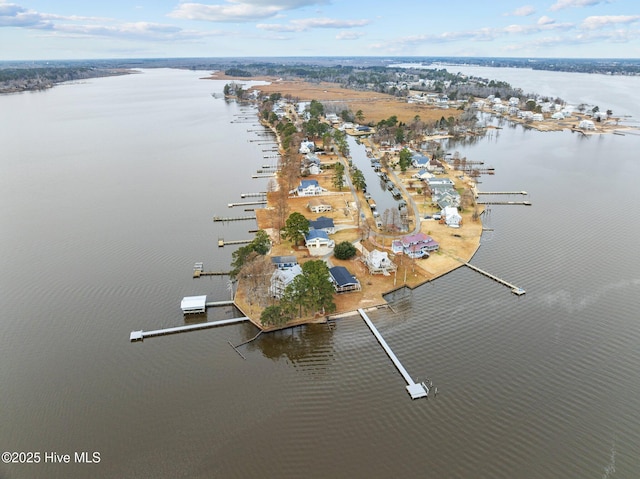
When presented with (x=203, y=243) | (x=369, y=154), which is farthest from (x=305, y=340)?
(x=369, y=154)

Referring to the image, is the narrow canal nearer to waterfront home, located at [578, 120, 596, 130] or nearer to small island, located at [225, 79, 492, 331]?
small island, located at [225, 79, 492, 331]

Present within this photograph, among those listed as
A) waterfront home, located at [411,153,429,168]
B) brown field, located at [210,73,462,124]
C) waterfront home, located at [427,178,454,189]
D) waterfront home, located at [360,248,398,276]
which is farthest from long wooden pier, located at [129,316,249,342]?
brown field, located at [210,73,462,124]

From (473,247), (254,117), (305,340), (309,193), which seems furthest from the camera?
(254,117)

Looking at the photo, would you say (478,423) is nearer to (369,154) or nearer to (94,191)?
(94,191)

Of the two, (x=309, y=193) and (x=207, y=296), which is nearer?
(x=207, y=296)

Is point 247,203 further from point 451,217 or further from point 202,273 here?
point 451,217

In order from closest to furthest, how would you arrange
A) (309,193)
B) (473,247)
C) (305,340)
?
(305,340) → (473,247) → (309,193)
